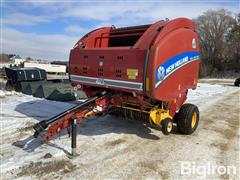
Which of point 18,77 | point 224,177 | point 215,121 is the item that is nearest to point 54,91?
point 18,77

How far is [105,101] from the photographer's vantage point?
5.02m

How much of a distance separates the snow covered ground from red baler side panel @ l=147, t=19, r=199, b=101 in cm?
110

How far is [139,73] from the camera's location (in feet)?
13.9

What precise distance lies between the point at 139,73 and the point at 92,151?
1.65m

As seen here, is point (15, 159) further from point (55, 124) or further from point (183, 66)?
point (183, 66)

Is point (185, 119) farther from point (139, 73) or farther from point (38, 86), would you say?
point (38, 86)

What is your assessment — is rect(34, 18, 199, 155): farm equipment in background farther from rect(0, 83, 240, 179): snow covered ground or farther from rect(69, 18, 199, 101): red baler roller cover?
rect(0, 83, 240, 179): snow covered ground

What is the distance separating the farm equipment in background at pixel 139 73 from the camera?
4230 mm

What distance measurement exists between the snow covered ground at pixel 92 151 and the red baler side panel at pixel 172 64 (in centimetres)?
110

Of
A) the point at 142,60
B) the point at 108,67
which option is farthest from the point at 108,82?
the point at 142,60

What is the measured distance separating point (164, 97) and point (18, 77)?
9.53 m

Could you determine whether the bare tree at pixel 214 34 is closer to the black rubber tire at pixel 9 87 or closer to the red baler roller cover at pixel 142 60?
the black rubber tire at pixel 9 87

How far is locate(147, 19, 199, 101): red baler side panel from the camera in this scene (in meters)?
4.13

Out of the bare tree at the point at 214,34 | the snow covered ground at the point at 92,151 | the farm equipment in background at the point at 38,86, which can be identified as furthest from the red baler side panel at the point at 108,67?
the bare tree at the point at 214,34
